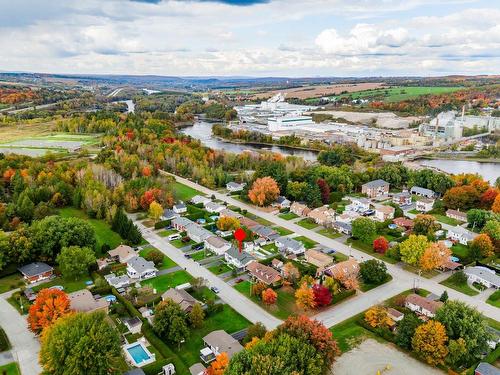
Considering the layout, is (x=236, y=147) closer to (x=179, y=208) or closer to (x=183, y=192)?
(x=183, y=192)

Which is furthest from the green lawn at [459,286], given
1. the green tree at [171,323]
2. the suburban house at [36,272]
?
the suburban house at [36,272]

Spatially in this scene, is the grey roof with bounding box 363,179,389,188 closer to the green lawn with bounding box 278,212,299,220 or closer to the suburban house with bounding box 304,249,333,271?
the green lawn with bounding box 278,212,299,220

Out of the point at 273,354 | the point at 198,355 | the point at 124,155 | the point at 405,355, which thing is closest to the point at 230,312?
the point at 198,355

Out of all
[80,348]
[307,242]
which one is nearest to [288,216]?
[307,242]

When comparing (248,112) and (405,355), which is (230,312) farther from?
(248,112)

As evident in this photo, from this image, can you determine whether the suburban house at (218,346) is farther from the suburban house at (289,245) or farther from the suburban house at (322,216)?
the suburban house at (322,216)
